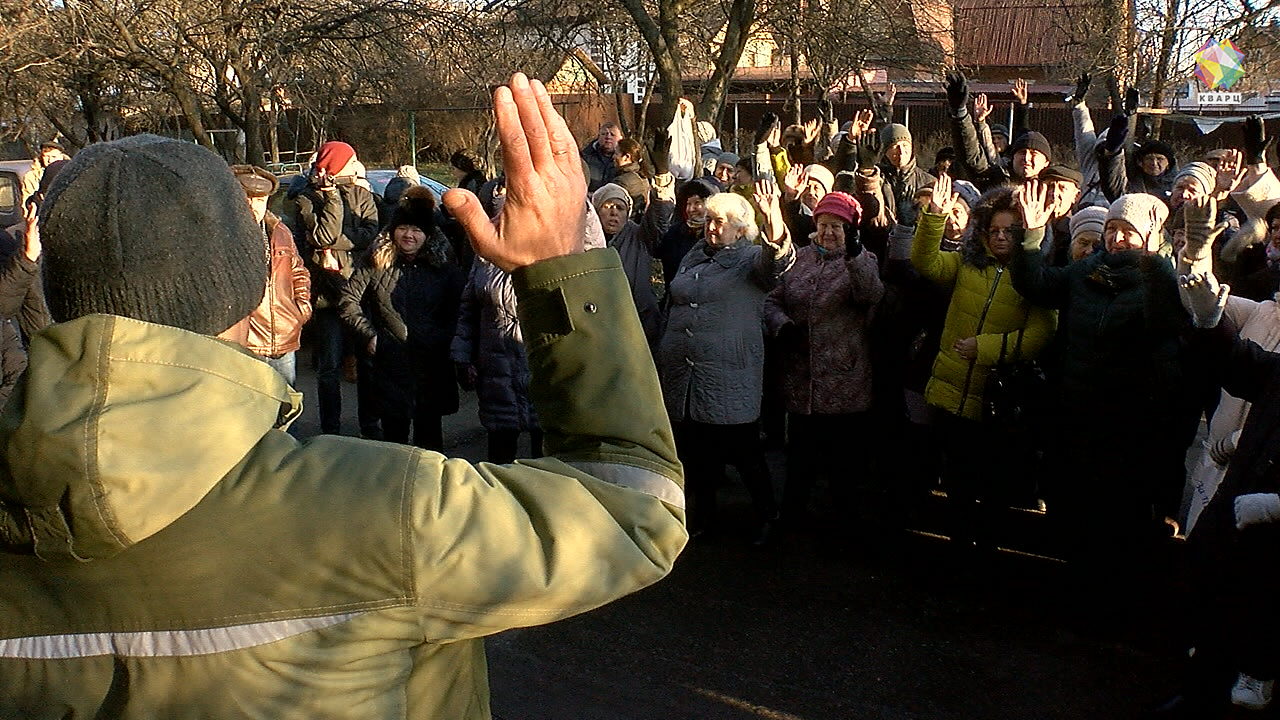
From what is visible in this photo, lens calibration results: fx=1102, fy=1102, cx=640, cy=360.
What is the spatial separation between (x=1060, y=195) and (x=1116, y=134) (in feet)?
6.90

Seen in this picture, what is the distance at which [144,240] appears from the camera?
118 centimetres

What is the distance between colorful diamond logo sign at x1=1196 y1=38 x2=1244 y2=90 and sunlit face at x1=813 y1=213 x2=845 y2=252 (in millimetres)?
12328

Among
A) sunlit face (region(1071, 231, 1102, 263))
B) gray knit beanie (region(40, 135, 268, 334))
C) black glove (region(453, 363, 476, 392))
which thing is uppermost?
gray knit beanie (region(40, 135, 268, 334))

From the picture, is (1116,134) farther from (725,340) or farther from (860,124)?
(725,340)

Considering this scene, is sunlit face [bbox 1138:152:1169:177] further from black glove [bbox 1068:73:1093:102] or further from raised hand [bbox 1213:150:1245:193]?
black glove [bbox 1068:73:1093:102]

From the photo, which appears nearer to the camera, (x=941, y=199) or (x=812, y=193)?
(x=941, y=199)

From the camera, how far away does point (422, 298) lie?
6285 millimetres

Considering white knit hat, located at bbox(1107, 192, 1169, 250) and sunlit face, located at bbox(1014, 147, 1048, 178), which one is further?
sunlit face, located at bbox(1014, 147, 1048, 178)

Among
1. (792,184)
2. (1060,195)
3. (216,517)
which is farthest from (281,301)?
(216,517)

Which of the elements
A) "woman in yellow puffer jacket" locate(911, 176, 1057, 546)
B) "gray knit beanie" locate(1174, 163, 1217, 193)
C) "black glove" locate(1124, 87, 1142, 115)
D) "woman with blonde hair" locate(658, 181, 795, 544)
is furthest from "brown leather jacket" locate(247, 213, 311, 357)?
"black glove" locate(1124, 87, 1142, 115)

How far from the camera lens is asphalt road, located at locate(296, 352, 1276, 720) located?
159 inches

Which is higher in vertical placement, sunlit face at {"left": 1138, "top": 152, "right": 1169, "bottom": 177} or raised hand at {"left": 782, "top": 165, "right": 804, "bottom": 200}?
sunlit face at {"left": 1138, "top": 152, "right": 1169, "bottom": 177}

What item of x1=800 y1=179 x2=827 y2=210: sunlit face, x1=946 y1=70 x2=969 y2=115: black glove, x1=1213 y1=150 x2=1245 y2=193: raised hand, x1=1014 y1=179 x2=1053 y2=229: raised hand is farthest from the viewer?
x1=946 y1=70 x2=969 y2=115: black glove

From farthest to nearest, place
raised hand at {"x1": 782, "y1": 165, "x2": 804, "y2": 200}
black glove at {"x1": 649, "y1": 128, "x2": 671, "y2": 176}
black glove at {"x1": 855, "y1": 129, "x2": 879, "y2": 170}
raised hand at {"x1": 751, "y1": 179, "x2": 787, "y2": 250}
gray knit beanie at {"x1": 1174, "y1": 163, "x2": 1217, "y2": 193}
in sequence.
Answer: black glove at {"x1": 855, "y1": 129, "x2": 879, "y2": 170} < black glove at {"x1": 649, "y1": 128, "x2": 671, "y2": 176} < raised hand at {"x1": 782, "y1": 165, "x2": 804, "y2": 200} < gray knit beanie at {"x1": 1174, "y1": 163, "x2": 1217, "y2": 193} < raised hand at {"x1": 751, "y1": 179, "x2": 787, "y2": 250}
